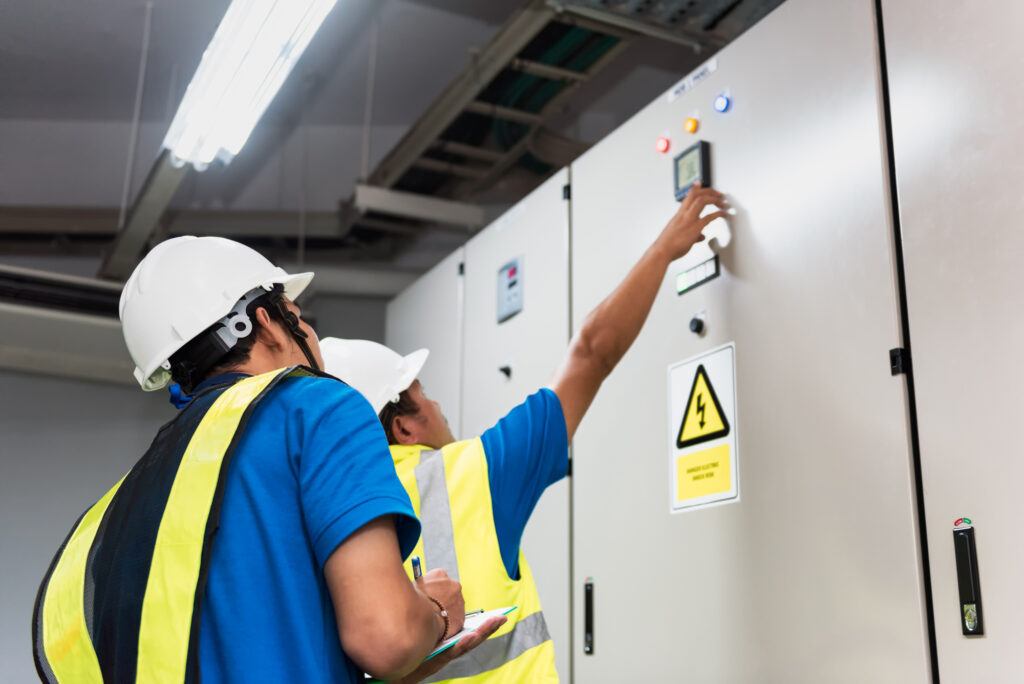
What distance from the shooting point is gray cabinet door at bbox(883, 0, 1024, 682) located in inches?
54.3

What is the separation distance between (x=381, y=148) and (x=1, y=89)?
1623mm

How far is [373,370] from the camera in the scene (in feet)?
6.68

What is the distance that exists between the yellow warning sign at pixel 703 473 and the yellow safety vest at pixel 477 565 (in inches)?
20.6

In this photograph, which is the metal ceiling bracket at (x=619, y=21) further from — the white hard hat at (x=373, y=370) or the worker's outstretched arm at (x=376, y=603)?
the worker's outstretched arm at (x=376, y=603)

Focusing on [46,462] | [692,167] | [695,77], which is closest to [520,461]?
[692,167]

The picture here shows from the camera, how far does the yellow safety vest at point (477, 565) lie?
1597 millimetres

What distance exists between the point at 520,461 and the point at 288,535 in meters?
0.67

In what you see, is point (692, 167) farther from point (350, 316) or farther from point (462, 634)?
point (350, 316)

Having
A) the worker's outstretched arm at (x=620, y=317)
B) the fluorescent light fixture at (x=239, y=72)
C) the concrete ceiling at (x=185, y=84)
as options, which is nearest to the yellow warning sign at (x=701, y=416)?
the worker's outstretched arm at (x=620, y=317)

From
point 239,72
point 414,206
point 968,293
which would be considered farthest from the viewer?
point 414,206

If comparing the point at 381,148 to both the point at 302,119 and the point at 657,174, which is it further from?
the point at 657,174

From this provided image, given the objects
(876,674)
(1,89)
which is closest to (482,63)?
(1,89)

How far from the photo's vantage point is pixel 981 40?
1513 mm

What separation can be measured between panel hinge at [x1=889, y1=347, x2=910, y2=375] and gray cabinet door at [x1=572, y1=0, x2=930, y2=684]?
2 cm
